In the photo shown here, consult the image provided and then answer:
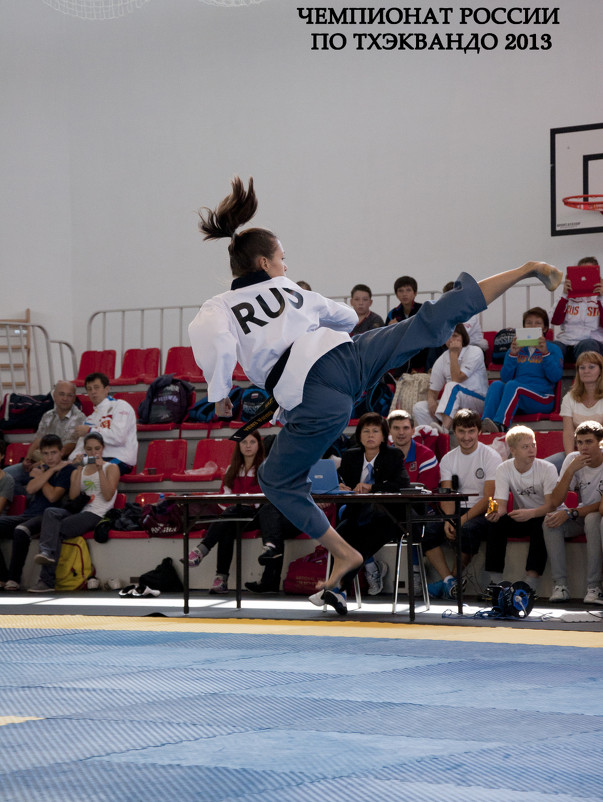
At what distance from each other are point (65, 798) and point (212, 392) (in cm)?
221

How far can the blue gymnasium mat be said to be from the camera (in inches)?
65.1

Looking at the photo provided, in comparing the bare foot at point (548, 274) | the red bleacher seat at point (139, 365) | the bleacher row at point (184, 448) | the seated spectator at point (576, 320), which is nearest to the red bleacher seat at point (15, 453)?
the bleacher row at point (184, 448)

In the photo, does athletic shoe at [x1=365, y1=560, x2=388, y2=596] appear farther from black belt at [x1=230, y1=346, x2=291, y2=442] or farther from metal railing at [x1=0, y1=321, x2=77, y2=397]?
metal railing at [x1=0, y1=321, x2=77, y2=397]

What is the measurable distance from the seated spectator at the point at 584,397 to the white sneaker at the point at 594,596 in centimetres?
135

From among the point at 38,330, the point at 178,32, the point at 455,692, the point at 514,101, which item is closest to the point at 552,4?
the point at 514,101

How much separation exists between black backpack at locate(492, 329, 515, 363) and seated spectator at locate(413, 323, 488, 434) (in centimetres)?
46

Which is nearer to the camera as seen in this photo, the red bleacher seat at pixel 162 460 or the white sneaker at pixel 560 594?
the white sneaker at pixel 560 594

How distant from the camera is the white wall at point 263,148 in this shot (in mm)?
10430

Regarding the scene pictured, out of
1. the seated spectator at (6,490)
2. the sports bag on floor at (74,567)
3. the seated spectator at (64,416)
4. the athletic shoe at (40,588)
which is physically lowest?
the athletic shoe at (40,588)

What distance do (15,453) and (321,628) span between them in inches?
226

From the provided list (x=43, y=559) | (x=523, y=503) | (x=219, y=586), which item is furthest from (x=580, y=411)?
(x=43, y=559)

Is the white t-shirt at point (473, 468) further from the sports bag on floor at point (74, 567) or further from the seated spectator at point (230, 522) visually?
the sports bag on floor at point (74, 567)

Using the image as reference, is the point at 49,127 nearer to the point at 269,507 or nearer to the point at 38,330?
the point at 38,330

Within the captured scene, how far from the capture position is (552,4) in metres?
10.3
